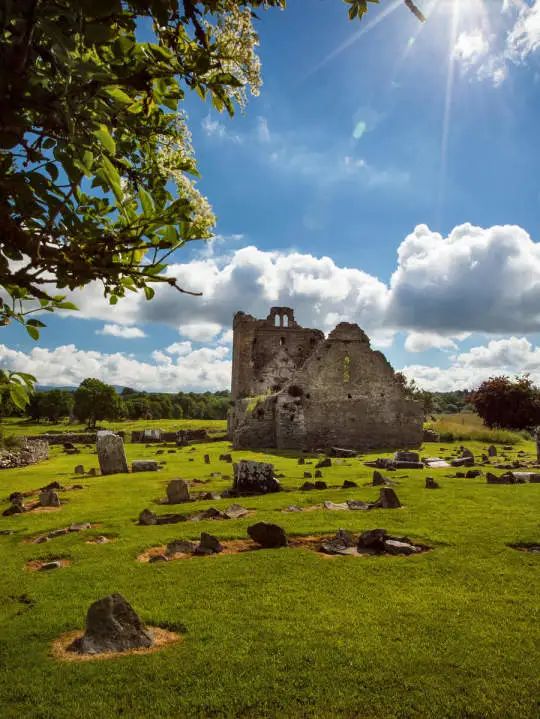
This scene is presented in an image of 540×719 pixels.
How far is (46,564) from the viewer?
7.29 metres

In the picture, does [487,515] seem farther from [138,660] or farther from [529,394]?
[529,394]

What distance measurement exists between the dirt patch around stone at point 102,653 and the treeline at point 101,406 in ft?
93.1

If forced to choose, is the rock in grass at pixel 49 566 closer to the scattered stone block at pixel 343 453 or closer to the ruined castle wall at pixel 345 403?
the scattered stone block at pixel 343 453

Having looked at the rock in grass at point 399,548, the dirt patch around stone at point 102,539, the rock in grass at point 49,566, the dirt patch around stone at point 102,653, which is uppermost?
the rock in grass at point 399,548

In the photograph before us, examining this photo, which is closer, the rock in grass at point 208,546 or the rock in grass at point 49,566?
the rock in grass at point 49,566

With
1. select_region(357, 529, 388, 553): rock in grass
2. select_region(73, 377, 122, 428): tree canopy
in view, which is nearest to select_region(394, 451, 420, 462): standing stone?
select_region(357, 529, 388, 553): rock in grass

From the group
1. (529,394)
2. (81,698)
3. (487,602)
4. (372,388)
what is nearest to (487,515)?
(487,602)

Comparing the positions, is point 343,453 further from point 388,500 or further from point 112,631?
point 112,631

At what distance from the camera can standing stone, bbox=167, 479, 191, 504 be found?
12266mm

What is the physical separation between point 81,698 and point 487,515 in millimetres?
8288

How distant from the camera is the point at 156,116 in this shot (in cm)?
314

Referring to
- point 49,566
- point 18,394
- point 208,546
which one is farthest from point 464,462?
point 18,394

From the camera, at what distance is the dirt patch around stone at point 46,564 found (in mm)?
7227

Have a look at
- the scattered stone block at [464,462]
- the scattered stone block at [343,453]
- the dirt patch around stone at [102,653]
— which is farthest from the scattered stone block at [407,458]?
the dirt patch around stone at [102,653]
